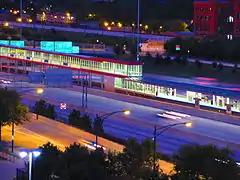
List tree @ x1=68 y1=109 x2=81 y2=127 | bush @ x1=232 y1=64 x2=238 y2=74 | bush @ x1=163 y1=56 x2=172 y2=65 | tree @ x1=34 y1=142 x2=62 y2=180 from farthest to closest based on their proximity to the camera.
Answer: bush @ x1=163 y1=56 x2=172 y2=65 < bush @ x1=232 y1=64 x2=238 y2=74 < tree @ x1=68 y1=109 x2=81 y2=127 < tree @ x1=34 y1=142 x2=62 y2=180

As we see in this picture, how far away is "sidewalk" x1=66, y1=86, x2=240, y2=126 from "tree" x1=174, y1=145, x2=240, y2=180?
15.6 metres

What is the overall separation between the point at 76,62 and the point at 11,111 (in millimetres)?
24302

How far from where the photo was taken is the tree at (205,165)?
19516 mm

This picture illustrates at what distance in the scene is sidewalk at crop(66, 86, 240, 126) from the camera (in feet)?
121

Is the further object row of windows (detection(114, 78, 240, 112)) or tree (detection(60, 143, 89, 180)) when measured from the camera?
row of windows (detection(114, 78, 240, 112))

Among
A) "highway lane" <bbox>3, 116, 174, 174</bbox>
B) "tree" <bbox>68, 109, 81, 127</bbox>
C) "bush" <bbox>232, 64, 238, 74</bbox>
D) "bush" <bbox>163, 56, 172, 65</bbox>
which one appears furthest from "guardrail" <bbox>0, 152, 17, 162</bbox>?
"bush" <bbox>163, 56, 172, 65</bbox>

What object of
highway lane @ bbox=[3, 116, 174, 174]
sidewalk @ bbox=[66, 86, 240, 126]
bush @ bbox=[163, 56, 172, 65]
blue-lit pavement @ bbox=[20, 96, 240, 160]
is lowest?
blue-lit pavement @ bbox=[20, 96, 240, 160]

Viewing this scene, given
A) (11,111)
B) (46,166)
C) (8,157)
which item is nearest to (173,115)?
(11,111)

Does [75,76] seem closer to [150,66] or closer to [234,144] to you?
[150,66]

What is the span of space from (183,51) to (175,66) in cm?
733

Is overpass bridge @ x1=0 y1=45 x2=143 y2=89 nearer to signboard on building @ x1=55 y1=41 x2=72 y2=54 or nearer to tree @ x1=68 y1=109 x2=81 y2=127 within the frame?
signboard on building @ x1=55 y1=41 x2=72 y2=54

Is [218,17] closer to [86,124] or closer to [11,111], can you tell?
[86,124]

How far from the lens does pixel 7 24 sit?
349 feet

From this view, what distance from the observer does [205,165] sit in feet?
64.8
